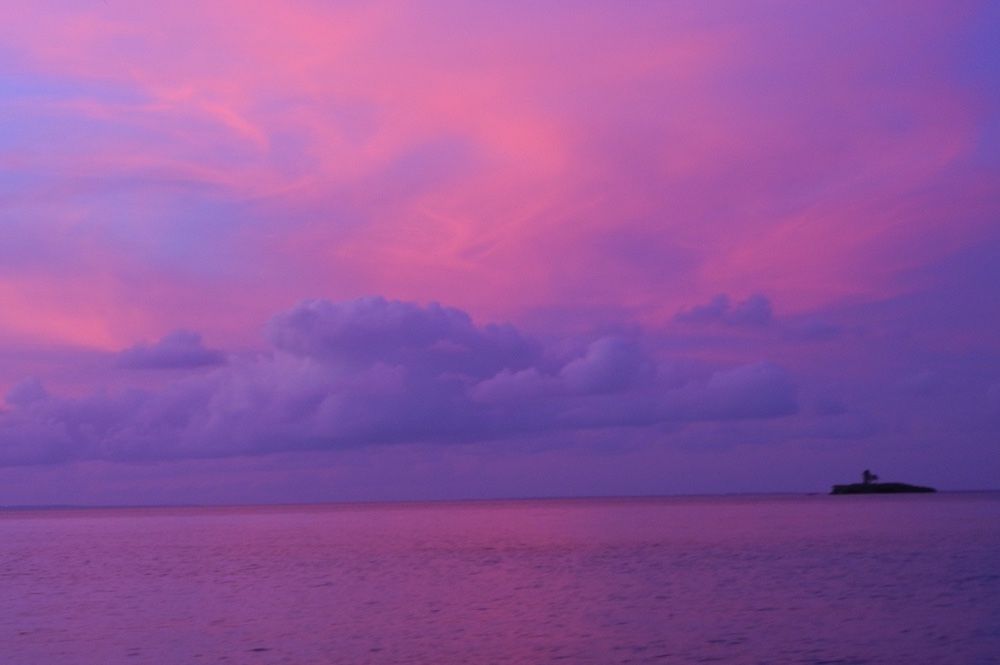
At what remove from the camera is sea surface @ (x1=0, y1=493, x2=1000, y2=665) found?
1581 inches

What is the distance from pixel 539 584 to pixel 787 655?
1030 inches

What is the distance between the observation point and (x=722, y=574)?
66.2 meters

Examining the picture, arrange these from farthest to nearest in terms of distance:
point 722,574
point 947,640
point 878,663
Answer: point 722,574, point 947,640, point 878,663

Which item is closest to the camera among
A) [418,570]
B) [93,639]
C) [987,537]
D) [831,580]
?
[93,639]

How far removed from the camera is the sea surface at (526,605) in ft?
132

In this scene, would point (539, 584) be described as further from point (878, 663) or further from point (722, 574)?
point (878, 663)

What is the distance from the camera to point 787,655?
125 feet

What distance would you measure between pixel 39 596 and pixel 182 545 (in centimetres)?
6203

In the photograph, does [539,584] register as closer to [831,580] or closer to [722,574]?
[722,574]

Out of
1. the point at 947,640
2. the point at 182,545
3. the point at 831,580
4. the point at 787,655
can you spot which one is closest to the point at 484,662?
the point at 787,655

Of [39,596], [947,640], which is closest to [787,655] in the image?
[947,640]

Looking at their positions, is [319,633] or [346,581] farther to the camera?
[346,581]

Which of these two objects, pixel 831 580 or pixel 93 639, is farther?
pixel 831 580

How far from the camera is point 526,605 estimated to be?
52.8 meters
